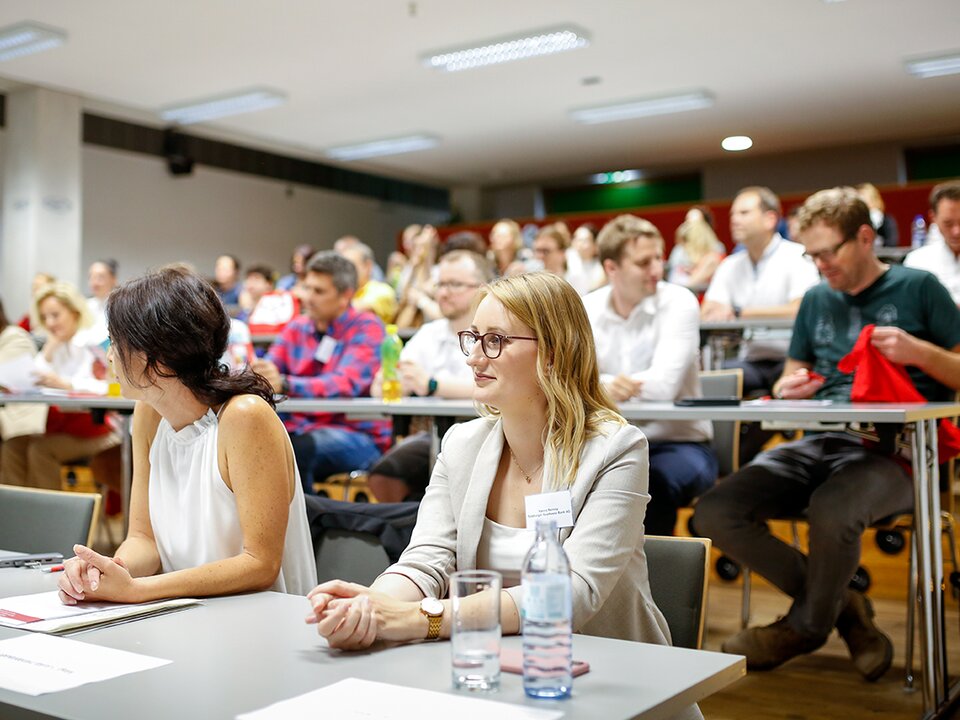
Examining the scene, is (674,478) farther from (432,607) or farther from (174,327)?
(432,607)

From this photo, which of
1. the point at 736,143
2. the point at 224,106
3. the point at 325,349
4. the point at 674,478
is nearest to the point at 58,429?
the point at 325,349

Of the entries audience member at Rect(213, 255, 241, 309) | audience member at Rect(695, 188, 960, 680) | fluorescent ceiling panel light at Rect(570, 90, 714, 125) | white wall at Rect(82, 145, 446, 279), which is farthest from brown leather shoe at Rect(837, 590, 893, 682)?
white wall at Rect(82, 145, 446, 279)

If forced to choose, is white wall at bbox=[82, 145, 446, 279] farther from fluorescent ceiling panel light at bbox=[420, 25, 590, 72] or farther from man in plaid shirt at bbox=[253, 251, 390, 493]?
man in plaid shirt at bbox=[253, 251, 390, 493]

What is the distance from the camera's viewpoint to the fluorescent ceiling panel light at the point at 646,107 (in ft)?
31.3

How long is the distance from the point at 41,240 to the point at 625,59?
18.3 feet

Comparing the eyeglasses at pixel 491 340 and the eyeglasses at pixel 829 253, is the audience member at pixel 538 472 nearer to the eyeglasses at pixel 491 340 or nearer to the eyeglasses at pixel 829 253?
the eyeglasses at pixel 491 340

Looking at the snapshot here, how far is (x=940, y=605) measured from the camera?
2.55 meters

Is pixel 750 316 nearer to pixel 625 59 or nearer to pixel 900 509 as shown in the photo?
pixel 900 509

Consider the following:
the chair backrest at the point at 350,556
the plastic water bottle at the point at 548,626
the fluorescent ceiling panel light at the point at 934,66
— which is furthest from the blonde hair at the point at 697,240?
the plastic water bottle at the point at 548,626

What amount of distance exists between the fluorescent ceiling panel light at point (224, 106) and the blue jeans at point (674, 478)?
6.92 meters

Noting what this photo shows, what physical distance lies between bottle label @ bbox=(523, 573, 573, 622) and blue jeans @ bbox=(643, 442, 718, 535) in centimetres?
203

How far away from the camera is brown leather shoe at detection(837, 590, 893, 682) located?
9.43 feet

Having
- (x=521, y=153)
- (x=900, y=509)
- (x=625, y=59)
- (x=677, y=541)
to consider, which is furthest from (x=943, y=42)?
(x=677, y=541)

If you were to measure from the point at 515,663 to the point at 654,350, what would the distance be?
2.51 metres
